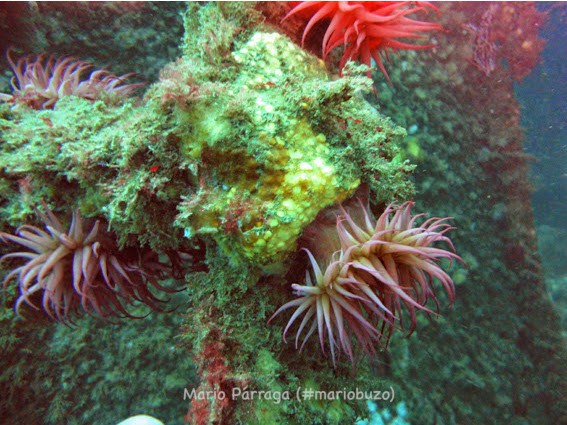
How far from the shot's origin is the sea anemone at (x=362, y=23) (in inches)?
102

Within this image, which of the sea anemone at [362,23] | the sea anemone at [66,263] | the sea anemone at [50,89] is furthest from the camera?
the sea anemone at [50,89]

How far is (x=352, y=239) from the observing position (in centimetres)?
219

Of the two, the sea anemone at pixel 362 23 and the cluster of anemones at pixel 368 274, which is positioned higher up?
the sea anemone at pixel 362 23

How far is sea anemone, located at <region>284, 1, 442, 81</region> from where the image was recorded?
2.59 metres

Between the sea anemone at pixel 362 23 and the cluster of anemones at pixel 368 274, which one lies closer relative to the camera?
the cluster of anemones at pixel 368 274

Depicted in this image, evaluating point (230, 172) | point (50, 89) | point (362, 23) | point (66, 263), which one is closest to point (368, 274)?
point (230, 172)

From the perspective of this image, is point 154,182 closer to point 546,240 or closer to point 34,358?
point 34,358

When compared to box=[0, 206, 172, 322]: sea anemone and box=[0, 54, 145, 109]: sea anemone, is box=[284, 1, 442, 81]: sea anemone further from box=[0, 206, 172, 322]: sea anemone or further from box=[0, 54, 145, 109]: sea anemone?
box=[0, 206, 172, 322]: sea anemone

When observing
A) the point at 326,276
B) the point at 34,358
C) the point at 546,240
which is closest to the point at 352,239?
the point at 326,276

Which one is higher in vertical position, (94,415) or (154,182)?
(154,182)

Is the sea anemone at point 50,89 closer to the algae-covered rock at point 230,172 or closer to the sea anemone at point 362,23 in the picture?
the algae-covered rock at point 230,172

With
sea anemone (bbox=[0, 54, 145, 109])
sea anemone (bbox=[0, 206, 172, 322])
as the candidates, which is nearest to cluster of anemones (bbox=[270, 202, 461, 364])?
sea anemone (bbox=[0, 206, 172, 322])

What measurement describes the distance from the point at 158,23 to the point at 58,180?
251 centimetres

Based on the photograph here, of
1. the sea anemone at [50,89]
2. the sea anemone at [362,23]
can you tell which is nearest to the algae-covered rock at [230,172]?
the sea anemone at [50,89]
